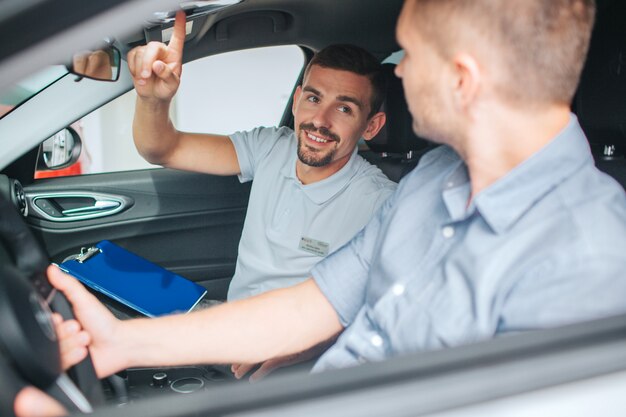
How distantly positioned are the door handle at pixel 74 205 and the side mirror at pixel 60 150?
207 millimetres

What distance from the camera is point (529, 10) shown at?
0.97 m

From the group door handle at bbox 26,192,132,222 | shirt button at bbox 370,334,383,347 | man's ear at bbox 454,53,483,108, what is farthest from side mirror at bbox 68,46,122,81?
door handle at bbox 26,192,132,222

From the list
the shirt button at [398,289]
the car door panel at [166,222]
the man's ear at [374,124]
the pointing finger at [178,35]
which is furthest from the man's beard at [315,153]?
the shirt button at [398,289]

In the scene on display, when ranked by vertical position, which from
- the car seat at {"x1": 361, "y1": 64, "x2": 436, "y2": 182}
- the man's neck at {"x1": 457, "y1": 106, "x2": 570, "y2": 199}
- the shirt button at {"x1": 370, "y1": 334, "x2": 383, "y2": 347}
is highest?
the man's neck at {"x1": 457, "y1": 106, "x2": 570, "y2": 199}

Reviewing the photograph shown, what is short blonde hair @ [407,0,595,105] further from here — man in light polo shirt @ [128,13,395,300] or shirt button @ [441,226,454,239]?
man in light polo shirt @ [128,13,395,300]

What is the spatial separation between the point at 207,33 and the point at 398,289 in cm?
149

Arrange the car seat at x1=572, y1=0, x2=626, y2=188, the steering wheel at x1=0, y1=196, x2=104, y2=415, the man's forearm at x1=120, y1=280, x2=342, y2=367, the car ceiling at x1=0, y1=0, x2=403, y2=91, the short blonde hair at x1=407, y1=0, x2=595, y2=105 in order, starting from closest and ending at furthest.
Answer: the car ceiling at x1=0, y1=0, x2=403, y2=91 → the steering wheel at x1=0, y1=196, x2=104, y2=415 → the short blonde hair at x1=407, y1=0, x2=595, y2=105 → the man's forearm at x1=120, y1=280, x2=342, y2=367 → the car seat at x1=572, y1=0, x2=626, y2=188

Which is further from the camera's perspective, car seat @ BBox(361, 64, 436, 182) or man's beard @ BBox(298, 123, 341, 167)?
car seat @ BBox(361, 64, 436, 182)

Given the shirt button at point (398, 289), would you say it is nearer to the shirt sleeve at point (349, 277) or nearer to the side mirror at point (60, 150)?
the shirt sleeve at point (349, 277)

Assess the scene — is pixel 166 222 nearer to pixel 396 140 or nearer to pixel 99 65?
pixel 396 140

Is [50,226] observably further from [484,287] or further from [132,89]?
[484,287]

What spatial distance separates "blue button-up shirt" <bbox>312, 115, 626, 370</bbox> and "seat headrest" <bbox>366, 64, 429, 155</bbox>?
1.05 metres

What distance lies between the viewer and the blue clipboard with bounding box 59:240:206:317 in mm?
2045

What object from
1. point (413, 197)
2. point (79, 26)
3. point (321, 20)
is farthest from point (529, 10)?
point (321, 20)
